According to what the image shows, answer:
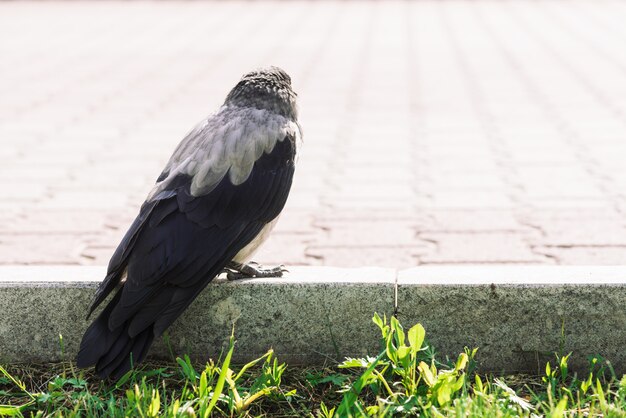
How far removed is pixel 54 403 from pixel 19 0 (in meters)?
19.2

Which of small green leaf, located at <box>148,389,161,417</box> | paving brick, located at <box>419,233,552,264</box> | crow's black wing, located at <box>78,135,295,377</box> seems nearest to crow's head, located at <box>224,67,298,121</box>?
crow's black wing, located at <box>78,135,295,377</box>

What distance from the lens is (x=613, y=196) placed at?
540cm

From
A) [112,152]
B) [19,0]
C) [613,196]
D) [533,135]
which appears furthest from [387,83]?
[19,0]

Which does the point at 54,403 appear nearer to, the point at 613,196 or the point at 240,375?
the point at 240,375

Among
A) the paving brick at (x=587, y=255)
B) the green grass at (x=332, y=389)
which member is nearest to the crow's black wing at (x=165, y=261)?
the green grass at (x=332, y=389)

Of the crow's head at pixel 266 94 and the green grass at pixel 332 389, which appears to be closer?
the green grass at pixel 332 389

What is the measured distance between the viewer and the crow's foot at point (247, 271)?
3.53 metres

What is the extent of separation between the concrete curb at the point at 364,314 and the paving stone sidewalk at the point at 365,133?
3.29 ft

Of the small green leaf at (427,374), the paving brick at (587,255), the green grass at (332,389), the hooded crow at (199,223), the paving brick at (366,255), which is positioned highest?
the hooded crow at (199,223)

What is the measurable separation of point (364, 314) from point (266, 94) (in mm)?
942

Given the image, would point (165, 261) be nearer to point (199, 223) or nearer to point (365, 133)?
point (199, 223)

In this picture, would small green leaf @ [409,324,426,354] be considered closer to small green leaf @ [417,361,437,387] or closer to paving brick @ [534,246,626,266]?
small green leaf @ [417,361,437,387]

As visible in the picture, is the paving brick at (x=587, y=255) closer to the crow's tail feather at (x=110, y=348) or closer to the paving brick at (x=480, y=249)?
the paving brick at (x=480, y=249)

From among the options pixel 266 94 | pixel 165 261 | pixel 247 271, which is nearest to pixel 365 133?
pixel 266 94
